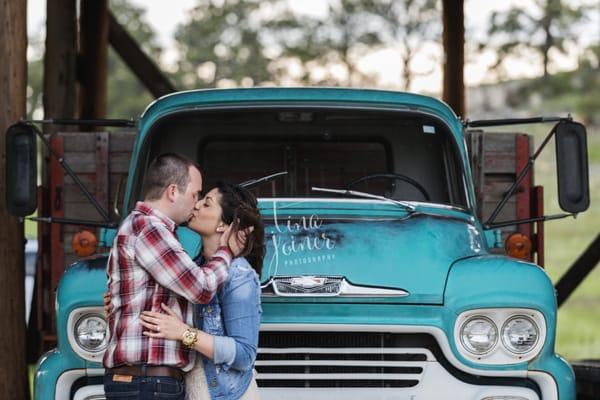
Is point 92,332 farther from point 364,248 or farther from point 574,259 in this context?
point 574,259

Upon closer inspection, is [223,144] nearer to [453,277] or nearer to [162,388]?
[453,277]

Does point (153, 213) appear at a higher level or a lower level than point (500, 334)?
higher

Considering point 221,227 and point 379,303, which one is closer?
point 221,227

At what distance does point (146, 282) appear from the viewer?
147 inches

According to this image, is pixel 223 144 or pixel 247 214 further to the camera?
pixel 223 144

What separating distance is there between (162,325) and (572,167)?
2.49 meters

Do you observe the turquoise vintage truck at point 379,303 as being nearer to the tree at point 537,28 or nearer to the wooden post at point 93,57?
the wooden post at point 93,57

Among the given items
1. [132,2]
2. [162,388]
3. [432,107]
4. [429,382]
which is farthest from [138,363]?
[132,2]

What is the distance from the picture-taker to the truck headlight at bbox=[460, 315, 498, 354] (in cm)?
453

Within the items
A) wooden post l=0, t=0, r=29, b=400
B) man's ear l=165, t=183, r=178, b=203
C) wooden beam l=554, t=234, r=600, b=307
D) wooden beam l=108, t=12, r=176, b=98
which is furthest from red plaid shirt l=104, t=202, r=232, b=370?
wooden beam l=108, t=12, r=176, b=98

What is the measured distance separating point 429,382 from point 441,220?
99cm

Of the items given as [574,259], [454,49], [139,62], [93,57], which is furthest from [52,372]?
[574,259]

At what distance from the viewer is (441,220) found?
5285mm

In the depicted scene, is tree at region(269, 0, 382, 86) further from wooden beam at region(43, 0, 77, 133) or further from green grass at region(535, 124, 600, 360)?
wooden beam at region(43, 0, 77, 133)
